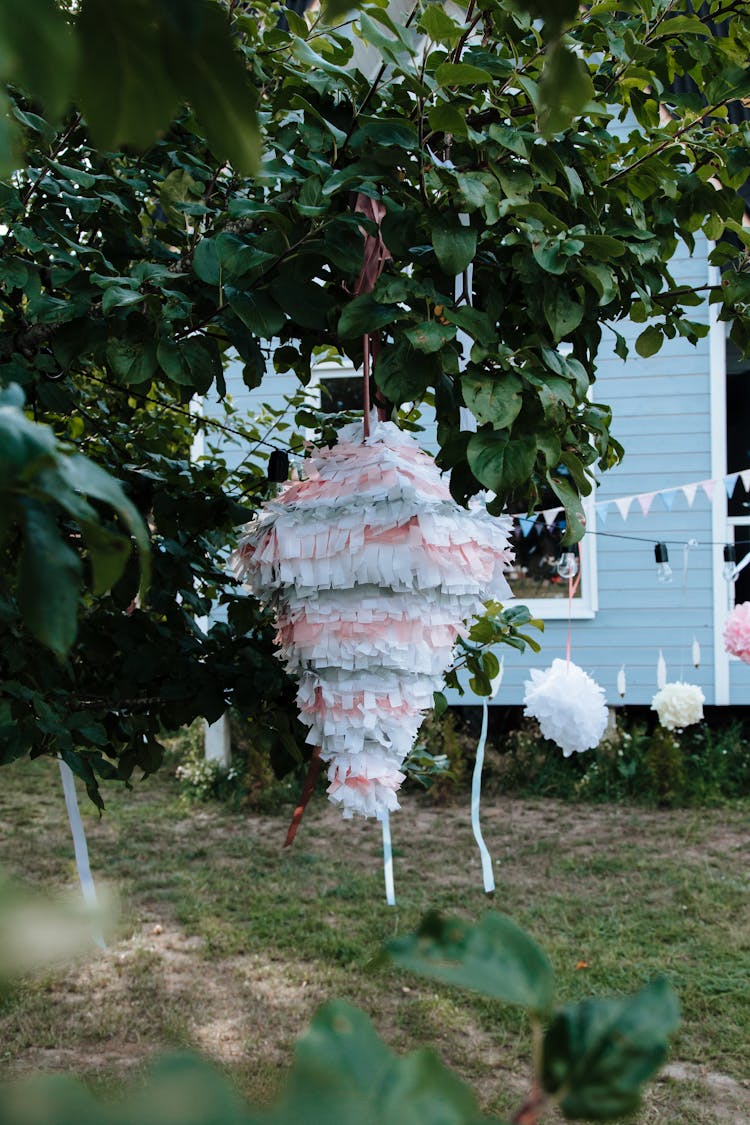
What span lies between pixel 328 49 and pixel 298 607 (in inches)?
30.9

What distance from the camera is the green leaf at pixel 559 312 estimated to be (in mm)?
1185

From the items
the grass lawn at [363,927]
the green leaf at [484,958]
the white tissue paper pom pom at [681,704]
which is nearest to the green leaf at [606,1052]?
the green leaf at [484,958]

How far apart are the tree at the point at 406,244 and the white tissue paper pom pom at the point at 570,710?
126cm

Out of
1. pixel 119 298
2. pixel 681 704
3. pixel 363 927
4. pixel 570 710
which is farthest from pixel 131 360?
pixel 681 704

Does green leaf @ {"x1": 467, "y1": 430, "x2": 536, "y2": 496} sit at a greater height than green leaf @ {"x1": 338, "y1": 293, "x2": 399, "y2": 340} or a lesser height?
lesser

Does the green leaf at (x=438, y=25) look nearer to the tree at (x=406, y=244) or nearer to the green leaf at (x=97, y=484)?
the tree at (x=406, y=244)

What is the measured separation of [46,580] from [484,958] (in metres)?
0.17

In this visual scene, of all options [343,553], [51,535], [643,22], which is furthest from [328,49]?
[51,535]

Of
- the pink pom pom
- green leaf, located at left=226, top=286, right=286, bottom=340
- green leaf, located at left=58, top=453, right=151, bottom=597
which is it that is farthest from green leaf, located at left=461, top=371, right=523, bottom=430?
the pink pom pom

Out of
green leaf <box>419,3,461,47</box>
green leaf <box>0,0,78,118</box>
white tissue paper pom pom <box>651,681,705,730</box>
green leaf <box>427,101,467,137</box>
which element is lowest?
white tissue paper pom pom <box>651,681,705,730</box>

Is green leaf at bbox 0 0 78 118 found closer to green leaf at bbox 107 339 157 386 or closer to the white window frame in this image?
green leaf at bbox 107 339 157 386

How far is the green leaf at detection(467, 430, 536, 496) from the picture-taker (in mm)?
1060

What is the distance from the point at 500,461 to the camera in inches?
42.1

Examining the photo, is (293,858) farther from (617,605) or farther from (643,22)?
(643,22)
